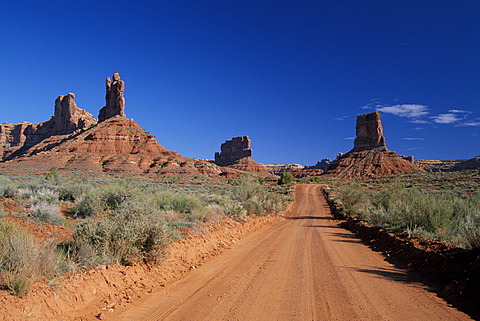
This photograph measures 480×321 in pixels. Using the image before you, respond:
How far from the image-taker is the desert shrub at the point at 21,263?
13.2ft

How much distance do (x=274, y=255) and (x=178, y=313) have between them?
448 centimetres

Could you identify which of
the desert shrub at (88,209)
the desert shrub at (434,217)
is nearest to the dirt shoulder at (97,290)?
the desert shrub at (88,209)

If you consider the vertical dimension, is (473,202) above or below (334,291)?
above

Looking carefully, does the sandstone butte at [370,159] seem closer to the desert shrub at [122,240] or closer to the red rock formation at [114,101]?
the desert shrub at [122,240]

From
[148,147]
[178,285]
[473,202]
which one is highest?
[148,147]

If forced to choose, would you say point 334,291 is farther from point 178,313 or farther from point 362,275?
point 178,313

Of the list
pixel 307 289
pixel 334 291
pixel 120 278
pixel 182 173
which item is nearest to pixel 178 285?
pixel 120 278

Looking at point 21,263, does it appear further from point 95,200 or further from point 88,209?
point 95,200

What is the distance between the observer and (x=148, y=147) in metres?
89.4

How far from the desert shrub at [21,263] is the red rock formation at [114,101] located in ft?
367

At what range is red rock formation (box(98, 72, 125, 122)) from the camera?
10781 centimetres

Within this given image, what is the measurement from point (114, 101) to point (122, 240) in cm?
11575

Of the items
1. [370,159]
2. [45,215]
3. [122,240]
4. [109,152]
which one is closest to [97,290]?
[122,240]

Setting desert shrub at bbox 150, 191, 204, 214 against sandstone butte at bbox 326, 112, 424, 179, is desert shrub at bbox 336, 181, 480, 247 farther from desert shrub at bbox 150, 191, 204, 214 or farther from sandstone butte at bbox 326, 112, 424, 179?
sandstone butte at bbox 326, 112, 424, 179
